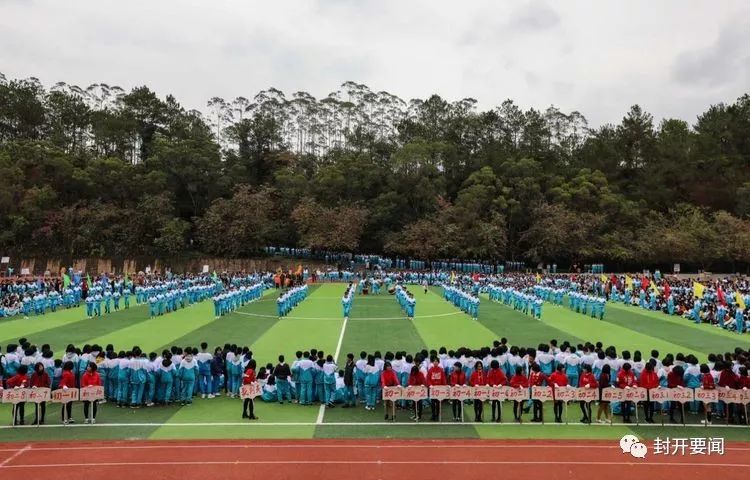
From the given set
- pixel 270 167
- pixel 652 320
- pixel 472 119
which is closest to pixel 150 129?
pixel 270 167

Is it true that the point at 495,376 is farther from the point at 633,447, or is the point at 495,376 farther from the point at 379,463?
the point at 379,463

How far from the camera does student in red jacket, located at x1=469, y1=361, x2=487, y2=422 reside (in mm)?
11734

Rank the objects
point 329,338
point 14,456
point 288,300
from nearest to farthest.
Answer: point 14,456 → point 329,338 → point 288,300

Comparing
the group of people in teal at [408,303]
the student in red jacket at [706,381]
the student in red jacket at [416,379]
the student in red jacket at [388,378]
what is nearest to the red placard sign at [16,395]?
the student in red jacket at [388,378]

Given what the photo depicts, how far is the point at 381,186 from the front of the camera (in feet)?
219

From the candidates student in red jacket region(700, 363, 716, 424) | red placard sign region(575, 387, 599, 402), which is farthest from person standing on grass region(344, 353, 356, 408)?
student in red jacket region(700, 363, 716, 424)

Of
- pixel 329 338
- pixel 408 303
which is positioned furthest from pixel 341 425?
pixel 408 303

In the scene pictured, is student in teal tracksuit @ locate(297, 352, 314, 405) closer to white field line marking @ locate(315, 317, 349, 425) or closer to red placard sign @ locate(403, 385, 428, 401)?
white field line marking @ locate(315, 317, 349, 425)

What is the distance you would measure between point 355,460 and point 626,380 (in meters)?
5.98

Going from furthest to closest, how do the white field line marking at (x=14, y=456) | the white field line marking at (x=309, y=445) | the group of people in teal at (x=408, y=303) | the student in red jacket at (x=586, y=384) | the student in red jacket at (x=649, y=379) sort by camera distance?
the group of people in teal at (x=408, y=303), the student in red jacket at (x=586, y=384), the student in red jacket at (x=649, y=379), the white field line marking at (x=309, y=445), the white field line marking at (x=14, y=456)

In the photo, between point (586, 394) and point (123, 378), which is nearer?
point (586, 394)

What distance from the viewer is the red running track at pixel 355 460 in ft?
29.5

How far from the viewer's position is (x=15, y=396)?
1116 cm

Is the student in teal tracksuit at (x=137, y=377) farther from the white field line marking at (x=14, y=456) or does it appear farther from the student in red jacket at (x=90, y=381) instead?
the white field line marking at (x=14, y=456)
